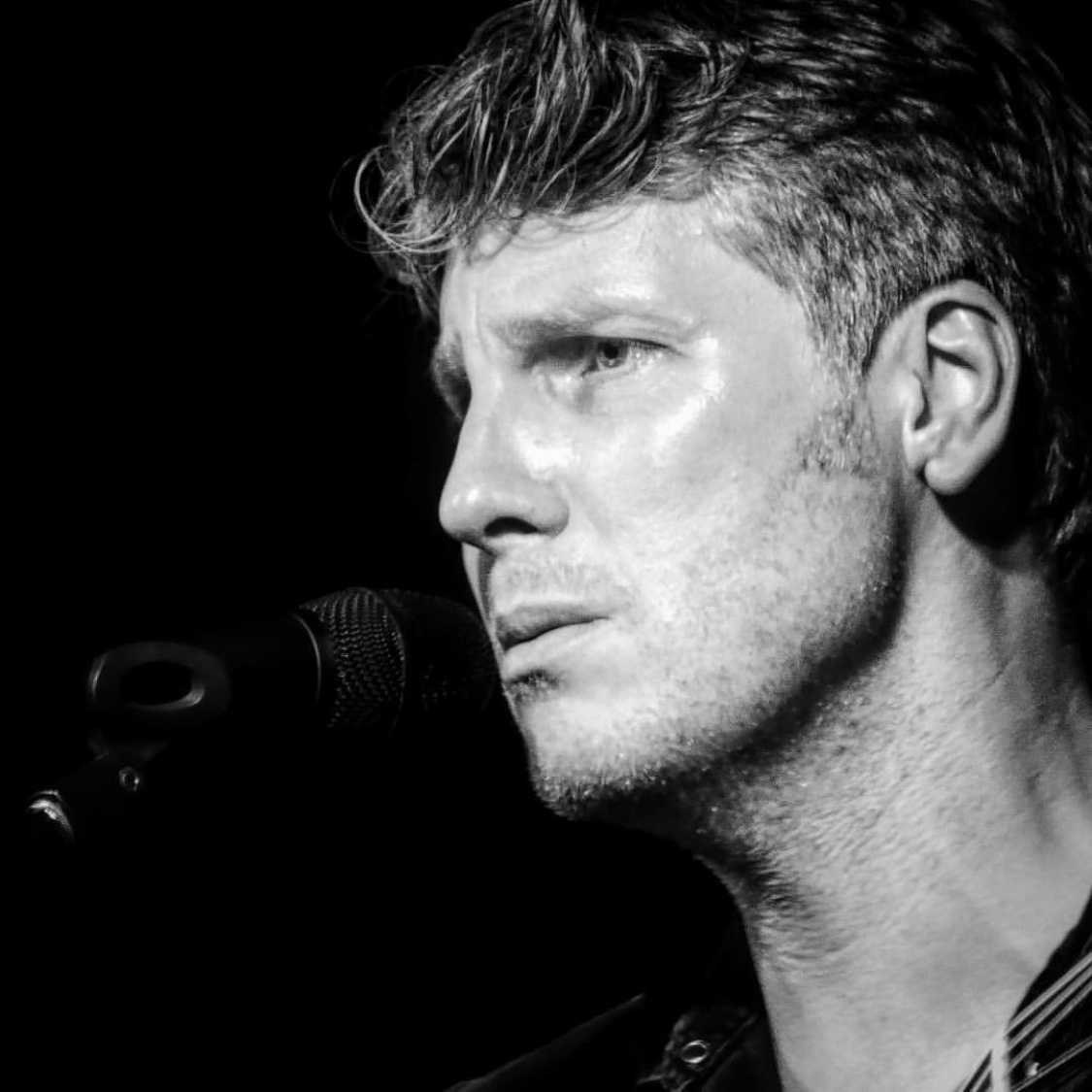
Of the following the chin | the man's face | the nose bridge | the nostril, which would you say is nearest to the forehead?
the man's face

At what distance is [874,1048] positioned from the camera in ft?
5.19

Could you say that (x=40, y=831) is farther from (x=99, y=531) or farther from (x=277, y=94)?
(x=277, y=94)

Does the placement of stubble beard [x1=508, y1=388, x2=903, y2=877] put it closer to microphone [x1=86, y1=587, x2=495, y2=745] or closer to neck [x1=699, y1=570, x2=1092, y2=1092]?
neck [x1=699, y1=570, x2=1092, y2=1092]

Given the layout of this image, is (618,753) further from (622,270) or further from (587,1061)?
(587,1061)

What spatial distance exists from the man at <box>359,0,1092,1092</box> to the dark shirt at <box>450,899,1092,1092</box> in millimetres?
27

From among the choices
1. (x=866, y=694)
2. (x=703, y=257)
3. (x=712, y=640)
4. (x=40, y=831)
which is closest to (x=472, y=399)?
(x=703, y=257)

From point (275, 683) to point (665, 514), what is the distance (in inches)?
19.1

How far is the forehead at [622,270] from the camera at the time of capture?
5.24ft

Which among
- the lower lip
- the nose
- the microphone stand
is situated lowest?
the microphone stand

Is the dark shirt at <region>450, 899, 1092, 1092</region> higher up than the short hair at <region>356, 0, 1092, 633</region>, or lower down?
lower down

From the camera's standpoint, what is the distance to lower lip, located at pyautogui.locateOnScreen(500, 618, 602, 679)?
5.19 ft

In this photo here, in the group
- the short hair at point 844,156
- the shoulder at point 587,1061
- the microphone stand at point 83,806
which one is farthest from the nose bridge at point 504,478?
the shoulder at point 587,1061

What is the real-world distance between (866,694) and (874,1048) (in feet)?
1.37

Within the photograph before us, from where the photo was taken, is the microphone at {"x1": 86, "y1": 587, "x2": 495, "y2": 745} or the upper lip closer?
the microphone at {"x1": 86, "y1": 587, "x2": 495, "y2": 745}
